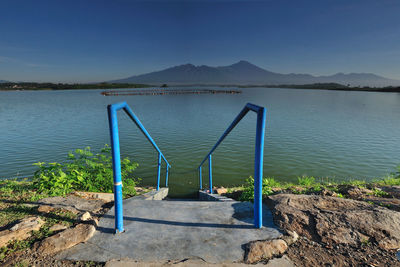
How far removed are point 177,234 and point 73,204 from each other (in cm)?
203

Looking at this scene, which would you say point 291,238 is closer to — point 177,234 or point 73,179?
point 177,234

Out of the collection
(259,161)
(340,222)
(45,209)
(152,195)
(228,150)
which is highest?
(259,161)

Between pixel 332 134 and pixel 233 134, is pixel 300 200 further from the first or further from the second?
pixel 332 134

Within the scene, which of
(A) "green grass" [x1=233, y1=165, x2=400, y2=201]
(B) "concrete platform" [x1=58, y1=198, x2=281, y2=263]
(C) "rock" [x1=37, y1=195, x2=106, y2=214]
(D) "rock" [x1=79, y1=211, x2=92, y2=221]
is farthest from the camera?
(A) "green grass" [x1=233, y1=165, x2=400, y2=201]

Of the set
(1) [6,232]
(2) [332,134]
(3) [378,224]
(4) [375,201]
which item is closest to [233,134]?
(2) [332,134]

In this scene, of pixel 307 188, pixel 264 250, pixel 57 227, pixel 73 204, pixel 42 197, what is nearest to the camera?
pixel 264 250

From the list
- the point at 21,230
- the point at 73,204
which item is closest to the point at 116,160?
the point at 21,230

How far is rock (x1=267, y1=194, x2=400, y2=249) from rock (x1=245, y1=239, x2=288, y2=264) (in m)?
0.37

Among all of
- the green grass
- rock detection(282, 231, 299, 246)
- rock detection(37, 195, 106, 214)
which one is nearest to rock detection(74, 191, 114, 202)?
rock detection(37, 195, 106, 214)

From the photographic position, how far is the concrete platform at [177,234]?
Result: 220 cm

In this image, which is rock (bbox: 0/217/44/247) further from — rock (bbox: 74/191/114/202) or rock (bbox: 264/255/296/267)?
rock (bbox: 264/255/296/267)

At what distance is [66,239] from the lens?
2359mm

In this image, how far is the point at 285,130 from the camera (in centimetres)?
1911

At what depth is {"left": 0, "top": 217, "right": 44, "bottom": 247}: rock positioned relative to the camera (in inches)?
92.0
